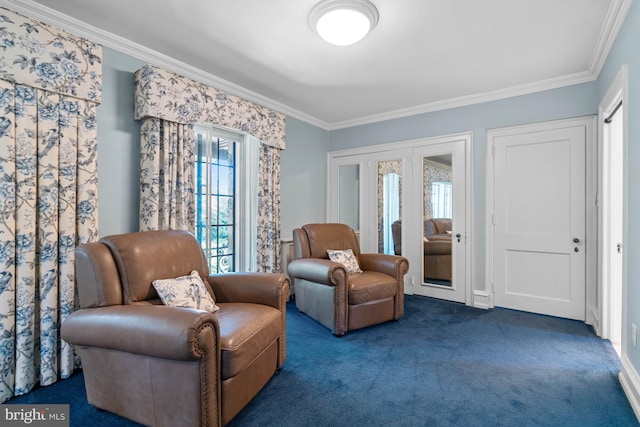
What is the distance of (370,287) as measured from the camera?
9.81 feet

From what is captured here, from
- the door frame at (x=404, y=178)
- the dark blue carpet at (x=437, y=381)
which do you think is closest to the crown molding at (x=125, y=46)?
the door frame at (x=404, y=178)

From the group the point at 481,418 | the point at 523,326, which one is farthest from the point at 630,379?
the point at 523,326

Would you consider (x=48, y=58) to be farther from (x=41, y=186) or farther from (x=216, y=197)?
(x=216, y=197)

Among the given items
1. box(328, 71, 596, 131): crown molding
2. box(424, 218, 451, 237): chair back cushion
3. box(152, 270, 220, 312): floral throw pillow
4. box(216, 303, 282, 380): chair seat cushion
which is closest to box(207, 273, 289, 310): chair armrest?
box(216, 303, 282, 380): chair seat cushion

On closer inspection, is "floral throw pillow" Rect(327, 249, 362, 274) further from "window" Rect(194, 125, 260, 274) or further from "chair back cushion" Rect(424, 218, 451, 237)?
"chair back cushion" Rect(424, 218, 451, 237)

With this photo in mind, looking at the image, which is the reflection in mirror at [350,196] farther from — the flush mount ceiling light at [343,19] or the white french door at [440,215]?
the flush mount ceiling light at [343,19]

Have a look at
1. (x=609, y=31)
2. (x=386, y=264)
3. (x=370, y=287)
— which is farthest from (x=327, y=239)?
(x=609, y=31)

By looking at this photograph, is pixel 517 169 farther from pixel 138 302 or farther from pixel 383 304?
pixel 138 302

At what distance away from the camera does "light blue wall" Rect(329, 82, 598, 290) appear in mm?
3172

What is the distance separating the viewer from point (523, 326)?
3059 mm

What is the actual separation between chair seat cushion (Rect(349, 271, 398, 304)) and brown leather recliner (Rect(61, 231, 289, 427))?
1.00 meters

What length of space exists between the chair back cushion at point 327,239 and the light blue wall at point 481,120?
1454 millimetres

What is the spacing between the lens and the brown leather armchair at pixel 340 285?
2854 mm

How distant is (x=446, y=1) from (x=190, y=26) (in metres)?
1.79
